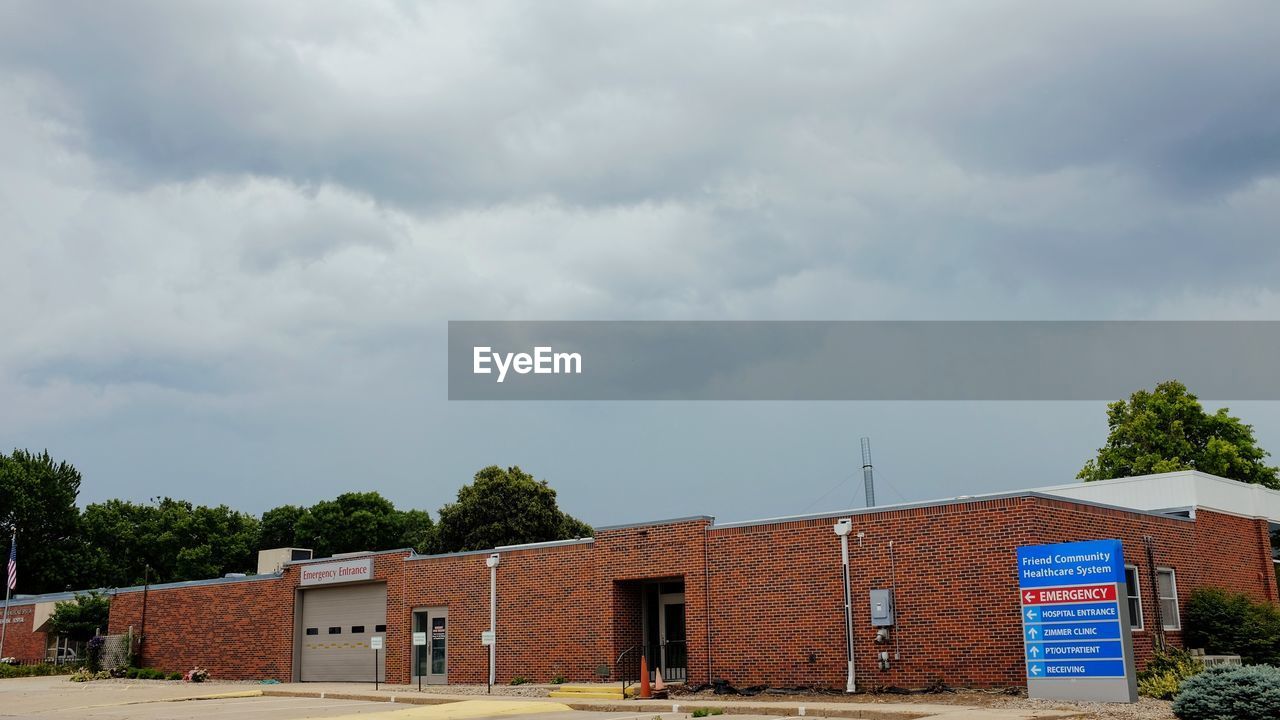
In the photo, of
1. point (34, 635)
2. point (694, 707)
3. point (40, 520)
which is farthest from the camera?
point (40, 520)

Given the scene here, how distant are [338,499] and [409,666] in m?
47.8

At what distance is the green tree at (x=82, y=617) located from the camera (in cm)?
4697

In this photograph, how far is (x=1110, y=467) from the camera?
54094 mm

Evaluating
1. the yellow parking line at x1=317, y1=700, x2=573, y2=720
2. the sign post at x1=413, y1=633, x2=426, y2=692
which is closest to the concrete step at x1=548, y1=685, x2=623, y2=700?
the yellow parking line at x1=317, y1=700, x2=573, y2=720

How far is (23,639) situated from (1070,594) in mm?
48270

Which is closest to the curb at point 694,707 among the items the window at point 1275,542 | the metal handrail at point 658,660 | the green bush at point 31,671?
the metal handrail at point 658,660

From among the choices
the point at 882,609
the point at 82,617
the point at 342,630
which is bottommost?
the point at 342,630

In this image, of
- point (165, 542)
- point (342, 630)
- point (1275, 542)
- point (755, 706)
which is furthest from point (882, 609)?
point (165, 542)

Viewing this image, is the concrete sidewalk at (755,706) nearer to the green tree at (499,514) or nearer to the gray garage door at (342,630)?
the gray garage door at (342,630)

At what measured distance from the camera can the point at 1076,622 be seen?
20.4 metres

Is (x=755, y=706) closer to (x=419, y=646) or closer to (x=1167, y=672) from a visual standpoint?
(x=1167, y=672)

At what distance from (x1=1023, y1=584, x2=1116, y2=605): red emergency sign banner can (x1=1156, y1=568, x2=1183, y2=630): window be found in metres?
6.34

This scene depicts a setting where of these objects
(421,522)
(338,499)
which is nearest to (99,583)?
(338,499)

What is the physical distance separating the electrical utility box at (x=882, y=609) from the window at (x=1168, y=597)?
693 cm
